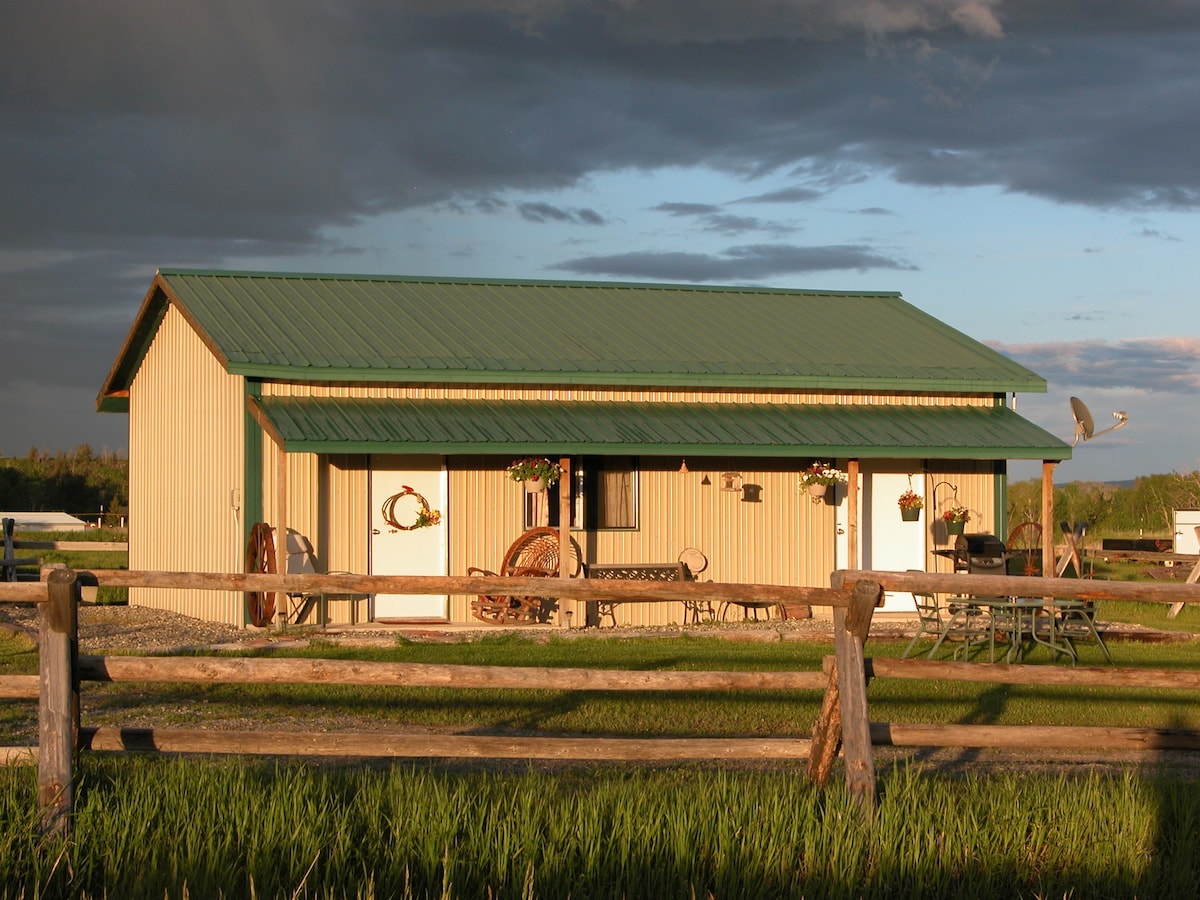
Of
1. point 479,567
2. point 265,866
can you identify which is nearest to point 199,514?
point 479,567

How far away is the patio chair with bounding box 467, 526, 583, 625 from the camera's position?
56.7 ft

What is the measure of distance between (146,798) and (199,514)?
1350 cm

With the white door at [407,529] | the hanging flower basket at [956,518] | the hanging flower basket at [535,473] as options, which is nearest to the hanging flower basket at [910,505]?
the hanging flower basket at [956,518]

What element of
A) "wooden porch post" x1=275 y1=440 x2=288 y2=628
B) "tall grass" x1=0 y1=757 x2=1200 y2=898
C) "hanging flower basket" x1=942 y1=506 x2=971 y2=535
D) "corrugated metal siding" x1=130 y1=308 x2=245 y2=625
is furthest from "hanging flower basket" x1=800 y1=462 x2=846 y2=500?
"tall grass" x1=0 y1=757 x2=1200 y2=898

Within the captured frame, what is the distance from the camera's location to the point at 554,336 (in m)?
19.3

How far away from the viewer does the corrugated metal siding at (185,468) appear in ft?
57.3

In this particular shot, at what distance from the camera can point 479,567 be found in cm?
1778

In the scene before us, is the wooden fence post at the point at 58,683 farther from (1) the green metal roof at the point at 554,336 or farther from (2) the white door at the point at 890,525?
(2) the white door at the point at 890,525

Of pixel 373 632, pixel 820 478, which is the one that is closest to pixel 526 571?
pixel 373 632

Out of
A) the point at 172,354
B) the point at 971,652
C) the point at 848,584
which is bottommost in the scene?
the point at 971,652

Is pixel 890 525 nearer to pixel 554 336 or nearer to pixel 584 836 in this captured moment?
pixel 554 336

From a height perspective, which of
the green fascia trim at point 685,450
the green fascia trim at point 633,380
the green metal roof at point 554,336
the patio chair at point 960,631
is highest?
the green metal roof at point 554,336

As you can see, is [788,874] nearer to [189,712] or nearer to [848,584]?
[848,584]

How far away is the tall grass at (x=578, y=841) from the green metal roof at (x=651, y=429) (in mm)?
9958
